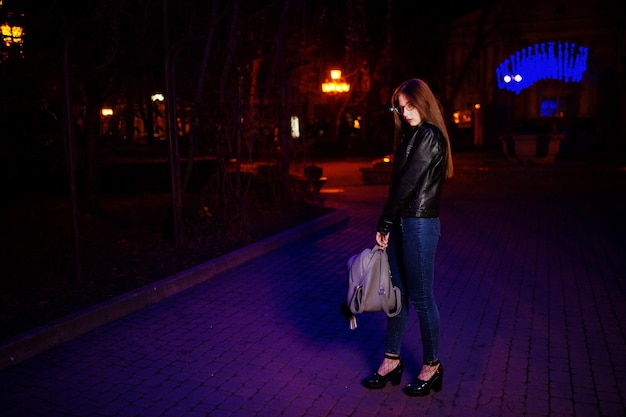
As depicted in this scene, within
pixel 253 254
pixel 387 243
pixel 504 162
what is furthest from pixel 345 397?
pixel 504 162

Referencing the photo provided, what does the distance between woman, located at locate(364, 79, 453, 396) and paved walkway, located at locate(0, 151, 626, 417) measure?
0.57 meters

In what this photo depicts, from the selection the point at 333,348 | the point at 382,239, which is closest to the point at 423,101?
the point at 382,239

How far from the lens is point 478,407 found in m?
3.77

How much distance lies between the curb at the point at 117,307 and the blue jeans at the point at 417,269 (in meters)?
3.03

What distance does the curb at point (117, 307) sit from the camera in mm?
4715

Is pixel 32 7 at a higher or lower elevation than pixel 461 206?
higher

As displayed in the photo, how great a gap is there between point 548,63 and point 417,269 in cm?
1875

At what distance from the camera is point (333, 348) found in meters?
4.88

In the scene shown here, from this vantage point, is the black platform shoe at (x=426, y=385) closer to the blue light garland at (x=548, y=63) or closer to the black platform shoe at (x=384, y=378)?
the black platform shoe at (x=384, y=378)

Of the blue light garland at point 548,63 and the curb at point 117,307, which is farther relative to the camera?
the blue light garland at point 548,63

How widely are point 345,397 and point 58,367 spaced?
7.77 ft

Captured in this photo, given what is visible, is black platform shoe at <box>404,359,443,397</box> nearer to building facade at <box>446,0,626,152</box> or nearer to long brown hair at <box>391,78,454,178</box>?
long brown hair at <box>391,78,454,178</box>

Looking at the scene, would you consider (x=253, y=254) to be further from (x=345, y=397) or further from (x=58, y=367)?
(x=345, y=397)

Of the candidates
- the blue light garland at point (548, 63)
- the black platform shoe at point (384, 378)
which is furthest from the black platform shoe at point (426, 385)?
the blue light garland at point (548, 63)
